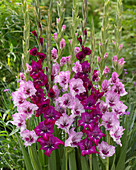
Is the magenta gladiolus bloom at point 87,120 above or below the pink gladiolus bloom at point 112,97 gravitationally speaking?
below

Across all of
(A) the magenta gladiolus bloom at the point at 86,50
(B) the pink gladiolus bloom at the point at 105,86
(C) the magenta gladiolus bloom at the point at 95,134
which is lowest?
(C) the magenta gladiolus bloom at the point at 95,134

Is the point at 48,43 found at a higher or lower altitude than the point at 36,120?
higher

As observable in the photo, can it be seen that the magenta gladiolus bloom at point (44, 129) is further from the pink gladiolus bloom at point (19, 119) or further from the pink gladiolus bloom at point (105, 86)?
the pink gladiolus bloom at point (105, 86)

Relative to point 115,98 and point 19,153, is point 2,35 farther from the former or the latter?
point 115,98

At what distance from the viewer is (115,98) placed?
1.23 meters

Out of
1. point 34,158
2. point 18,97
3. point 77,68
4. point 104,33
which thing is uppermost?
point 104,33

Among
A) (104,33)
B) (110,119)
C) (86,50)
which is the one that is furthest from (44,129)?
(104,33)

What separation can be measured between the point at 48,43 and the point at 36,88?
0.76ft

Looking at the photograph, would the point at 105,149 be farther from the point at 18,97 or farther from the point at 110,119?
the point at 18,97

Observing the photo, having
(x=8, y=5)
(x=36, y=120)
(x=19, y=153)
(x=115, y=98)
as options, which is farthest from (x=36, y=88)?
(x=8, y=5)

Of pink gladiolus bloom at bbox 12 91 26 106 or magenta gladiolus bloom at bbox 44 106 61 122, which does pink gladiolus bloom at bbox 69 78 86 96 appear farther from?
pink gladiolus bloom at bbox 12 91 26 106

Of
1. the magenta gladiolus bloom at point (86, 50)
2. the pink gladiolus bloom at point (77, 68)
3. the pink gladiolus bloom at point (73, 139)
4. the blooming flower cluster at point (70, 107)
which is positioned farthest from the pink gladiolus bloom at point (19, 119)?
the magenta gladiolus bloom at point (86, 50)

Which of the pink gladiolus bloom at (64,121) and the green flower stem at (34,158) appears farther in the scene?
the green flower stem at (34,158)

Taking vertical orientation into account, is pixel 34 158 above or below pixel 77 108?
below
